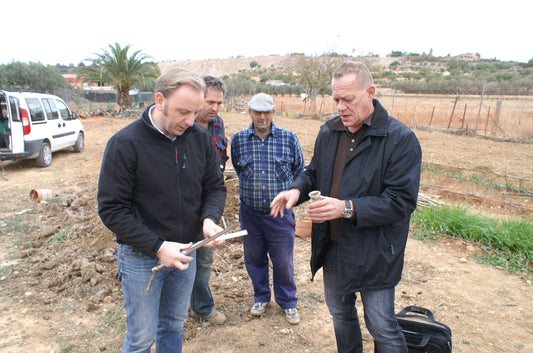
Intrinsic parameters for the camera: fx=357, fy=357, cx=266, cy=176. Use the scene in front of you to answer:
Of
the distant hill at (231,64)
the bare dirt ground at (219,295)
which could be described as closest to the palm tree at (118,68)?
the bare dirt ground at (219,295)

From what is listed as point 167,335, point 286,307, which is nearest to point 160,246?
point 167,335

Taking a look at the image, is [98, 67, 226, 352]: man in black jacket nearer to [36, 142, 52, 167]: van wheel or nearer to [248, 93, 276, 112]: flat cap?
[248, 93, 276, 112]: flat cap

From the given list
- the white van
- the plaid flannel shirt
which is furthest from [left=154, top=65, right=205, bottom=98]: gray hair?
the white van

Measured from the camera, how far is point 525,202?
6.97 m

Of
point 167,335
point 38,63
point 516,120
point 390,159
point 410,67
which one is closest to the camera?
point 390,159

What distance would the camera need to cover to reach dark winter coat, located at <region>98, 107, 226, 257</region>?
177 cm

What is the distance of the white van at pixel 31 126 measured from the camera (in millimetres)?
8141

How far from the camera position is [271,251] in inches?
126

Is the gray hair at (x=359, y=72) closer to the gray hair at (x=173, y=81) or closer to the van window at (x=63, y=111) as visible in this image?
the gray hair at (x=173, y=81)

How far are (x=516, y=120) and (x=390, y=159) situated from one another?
50.9 feet

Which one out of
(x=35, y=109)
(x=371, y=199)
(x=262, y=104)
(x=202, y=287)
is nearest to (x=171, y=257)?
(x=371, y=199)

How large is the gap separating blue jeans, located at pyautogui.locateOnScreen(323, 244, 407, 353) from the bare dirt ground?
2.25ft

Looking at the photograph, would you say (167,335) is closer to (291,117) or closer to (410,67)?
(291,117)

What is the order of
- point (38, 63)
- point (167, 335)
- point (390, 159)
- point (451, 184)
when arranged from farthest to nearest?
point (38, 63) < point (451, 184) < point (167, 335) < point (390, 159)
